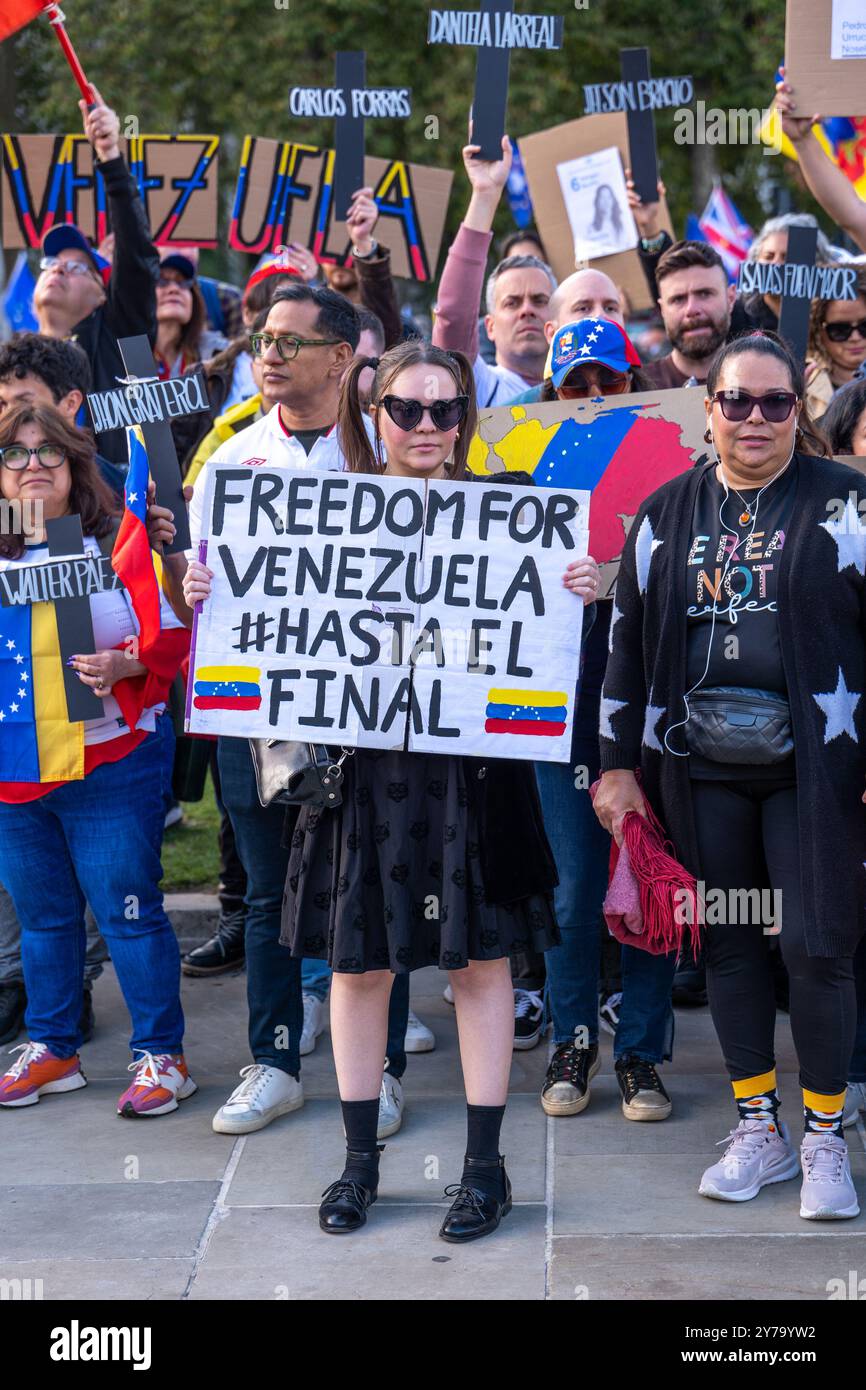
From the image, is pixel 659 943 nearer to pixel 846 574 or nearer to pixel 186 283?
pixel 846 574

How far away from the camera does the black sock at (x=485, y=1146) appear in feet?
13.1

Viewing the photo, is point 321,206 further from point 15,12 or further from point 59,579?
point 59,579

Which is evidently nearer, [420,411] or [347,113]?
[420,411]

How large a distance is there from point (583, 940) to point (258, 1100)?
Result: 1019 millimetres

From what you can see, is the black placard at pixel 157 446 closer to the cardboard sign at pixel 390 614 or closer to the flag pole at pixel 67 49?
the cardboard sign at pixel 390 614

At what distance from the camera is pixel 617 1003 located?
545 cm

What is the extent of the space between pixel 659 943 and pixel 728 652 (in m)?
0.78

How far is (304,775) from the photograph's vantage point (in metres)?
3.98

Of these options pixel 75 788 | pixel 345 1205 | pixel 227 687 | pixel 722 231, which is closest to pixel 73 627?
pixel 75 788

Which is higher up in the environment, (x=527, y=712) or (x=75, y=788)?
(x=527, y=712)

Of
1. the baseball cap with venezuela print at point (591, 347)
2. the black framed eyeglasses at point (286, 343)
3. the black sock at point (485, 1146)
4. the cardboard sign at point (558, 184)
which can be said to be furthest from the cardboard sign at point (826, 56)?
the black sock at point (485, 1146)

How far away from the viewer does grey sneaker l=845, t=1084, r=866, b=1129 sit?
4520mm

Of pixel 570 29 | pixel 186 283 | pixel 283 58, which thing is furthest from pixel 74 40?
pixel 186 283

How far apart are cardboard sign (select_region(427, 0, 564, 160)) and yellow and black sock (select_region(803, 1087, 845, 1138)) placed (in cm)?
291
